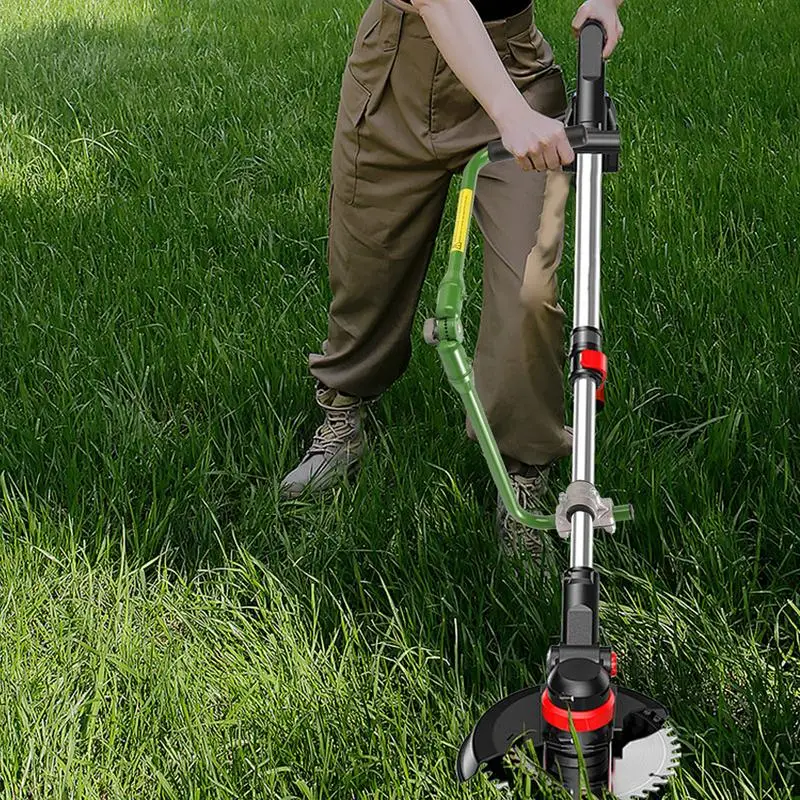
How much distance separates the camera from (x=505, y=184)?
2248 millimetres

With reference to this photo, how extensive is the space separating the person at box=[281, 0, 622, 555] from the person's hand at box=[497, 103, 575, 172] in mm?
288

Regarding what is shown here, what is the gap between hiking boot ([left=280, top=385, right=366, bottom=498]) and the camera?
2.64 meters

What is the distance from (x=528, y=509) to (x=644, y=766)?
88cm

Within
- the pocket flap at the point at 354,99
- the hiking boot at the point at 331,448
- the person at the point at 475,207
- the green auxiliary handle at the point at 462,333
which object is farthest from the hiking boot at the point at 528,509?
the pocket flap at the point at 354,99

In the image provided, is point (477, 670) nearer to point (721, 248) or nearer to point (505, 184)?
point (505, 184)

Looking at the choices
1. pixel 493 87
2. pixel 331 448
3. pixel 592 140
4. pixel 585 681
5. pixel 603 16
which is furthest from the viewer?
pixel 331 448

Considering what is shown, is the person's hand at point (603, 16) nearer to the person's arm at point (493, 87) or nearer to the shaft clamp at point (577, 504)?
the person's arm at point (493, 87)

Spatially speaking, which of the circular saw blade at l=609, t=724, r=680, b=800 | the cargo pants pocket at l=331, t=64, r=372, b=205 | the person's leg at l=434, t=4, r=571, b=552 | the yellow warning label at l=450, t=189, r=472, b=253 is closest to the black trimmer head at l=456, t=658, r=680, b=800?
the circular saw blade at l=609, t=724, r=680, b=800

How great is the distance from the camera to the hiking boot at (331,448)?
8.66ft

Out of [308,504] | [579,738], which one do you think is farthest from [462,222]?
[308,504]

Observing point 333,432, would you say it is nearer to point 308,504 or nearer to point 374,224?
point 308,504

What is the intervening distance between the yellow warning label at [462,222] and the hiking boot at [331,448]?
96cm

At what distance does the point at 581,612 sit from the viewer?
1503mm

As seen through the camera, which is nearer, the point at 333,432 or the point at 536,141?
the point at 536,141
